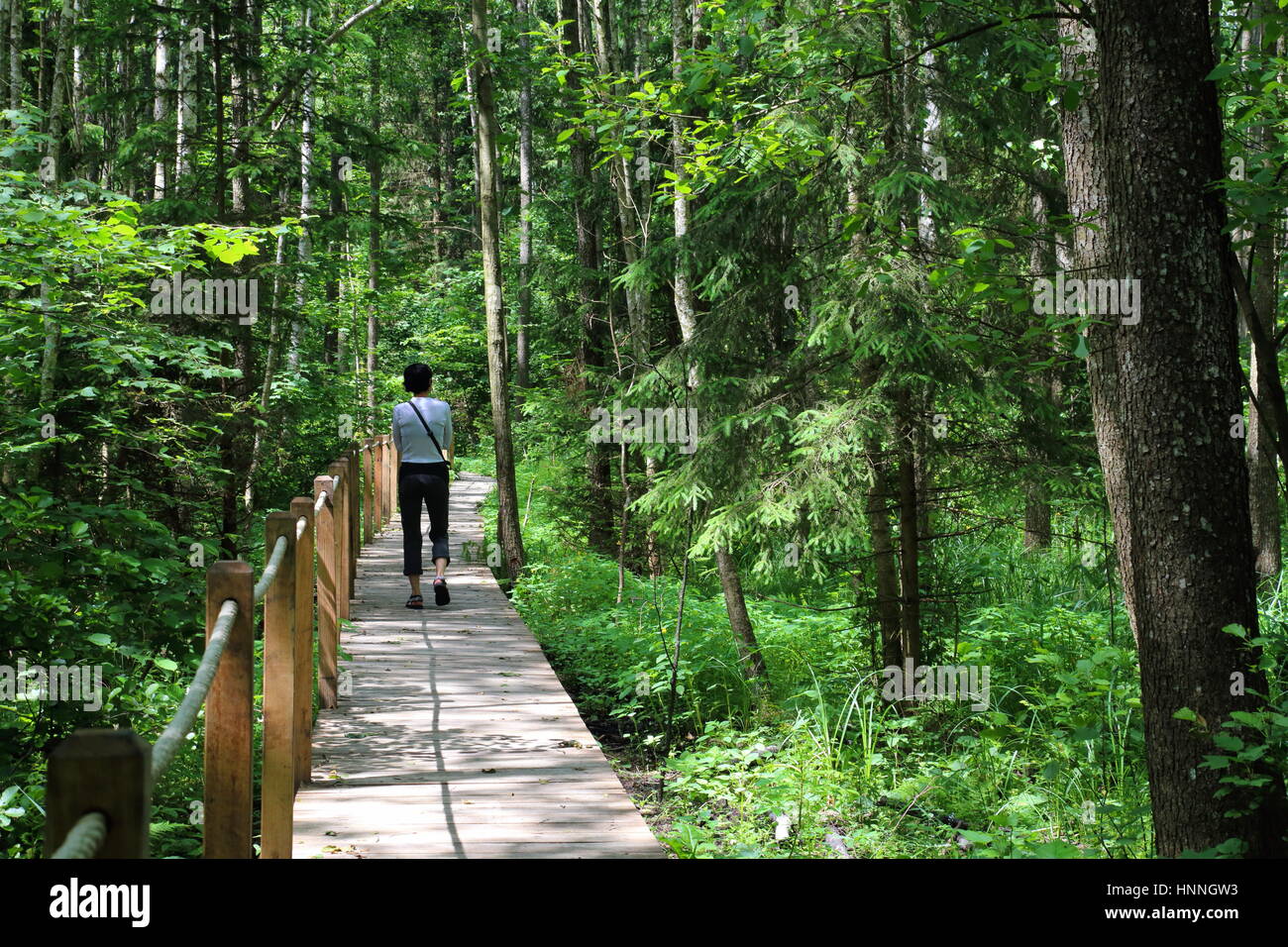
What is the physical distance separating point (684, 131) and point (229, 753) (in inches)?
203

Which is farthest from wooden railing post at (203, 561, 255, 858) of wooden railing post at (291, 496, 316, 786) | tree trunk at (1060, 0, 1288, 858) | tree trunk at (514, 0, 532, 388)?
tree trunk at (514, 0, 532, 388)

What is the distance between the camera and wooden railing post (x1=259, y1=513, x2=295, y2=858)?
149 inches

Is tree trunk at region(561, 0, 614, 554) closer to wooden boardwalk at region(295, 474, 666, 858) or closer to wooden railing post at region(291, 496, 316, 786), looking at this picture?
wooden boardwalk at region(295, 474, 666, 858)

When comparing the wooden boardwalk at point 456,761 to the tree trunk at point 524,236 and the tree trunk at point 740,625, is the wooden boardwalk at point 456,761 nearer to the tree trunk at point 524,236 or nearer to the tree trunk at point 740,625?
the tree trunk at point 740,625

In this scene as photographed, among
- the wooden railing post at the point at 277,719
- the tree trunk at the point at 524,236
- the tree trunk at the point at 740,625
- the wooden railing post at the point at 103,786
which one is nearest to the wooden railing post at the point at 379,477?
the tree trunk at the point at 524,236

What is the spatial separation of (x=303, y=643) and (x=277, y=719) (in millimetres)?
1053

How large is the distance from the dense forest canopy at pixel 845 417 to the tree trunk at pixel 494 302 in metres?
0.05

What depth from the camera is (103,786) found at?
1.36m

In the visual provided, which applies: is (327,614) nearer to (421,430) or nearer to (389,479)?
(421,430)

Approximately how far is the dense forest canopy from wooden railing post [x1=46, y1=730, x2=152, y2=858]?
2961mm

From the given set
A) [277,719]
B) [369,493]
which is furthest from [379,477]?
[277,719]

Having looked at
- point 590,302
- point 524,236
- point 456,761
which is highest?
point 524,236

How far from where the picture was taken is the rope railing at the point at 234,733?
1.35 meters
